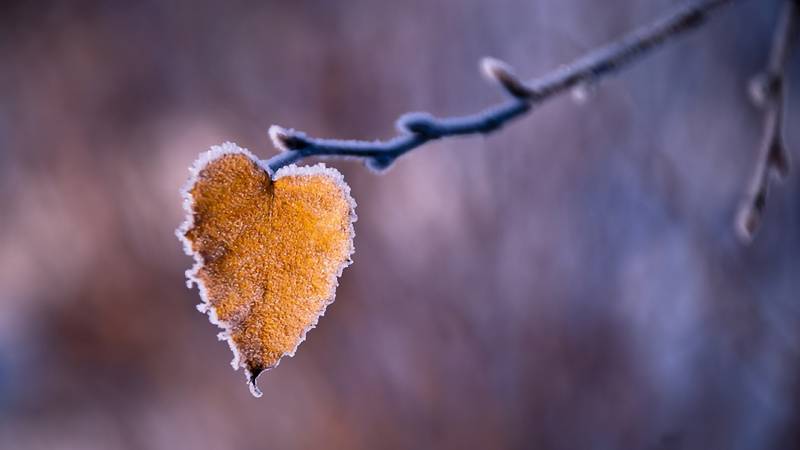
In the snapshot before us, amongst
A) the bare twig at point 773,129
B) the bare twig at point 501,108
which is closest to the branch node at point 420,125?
the bare twig at point 501,108

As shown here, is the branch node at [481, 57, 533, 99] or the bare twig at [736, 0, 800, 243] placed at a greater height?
the bare twig at [736, 0, 800, 243]

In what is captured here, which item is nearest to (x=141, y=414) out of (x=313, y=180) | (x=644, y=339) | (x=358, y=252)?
(x=358, y=252)

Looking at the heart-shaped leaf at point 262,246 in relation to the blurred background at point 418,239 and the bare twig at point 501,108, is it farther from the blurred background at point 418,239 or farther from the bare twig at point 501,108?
the blurred background at point 418,239

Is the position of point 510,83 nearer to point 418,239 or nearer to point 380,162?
point 380,162

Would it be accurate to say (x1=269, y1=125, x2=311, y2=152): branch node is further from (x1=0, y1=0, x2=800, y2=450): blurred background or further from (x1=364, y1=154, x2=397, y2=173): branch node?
(x1=0, y1=0, x2=800, y2=450): blurred background

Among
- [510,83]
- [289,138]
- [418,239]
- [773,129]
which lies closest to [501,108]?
[510,83]

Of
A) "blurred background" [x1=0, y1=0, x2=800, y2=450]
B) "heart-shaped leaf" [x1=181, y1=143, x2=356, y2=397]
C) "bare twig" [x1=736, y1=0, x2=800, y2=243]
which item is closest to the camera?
"heart-shaped leaf" [x1=181, y1=143, x2=356, y2=397]

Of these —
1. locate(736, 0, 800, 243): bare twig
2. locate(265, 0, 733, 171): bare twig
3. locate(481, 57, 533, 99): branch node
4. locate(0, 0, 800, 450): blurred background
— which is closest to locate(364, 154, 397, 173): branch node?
locate(265, 0, 733, 171): bare twig
